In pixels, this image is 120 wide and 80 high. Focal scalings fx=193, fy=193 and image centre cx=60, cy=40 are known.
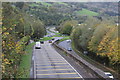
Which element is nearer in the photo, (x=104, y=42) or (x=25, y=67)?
(x=25, y=67)

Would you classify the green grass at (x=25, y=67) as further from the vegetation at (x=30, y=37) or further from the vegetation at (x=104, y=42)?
the vegetation at (x=104, y=42)

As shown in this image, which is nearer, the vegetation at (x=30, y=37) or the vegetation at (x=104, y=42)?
the vegetation at (x=30, y=37)

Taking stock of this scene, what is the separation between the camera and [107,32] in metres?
25.8

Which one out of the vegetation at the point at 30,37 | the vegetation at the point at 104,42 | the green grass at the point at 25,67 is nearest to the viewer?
the vegetation at the point at 30,37

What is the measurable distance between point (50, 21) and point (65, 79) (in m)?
81.8

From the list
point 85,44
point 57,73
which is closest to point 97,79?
point 57,73

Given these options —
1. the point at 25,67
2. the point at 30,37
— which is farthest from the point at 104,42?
the point at 25,67

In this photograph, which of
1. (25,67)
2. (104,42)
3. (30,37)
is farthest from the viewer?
(104,42)

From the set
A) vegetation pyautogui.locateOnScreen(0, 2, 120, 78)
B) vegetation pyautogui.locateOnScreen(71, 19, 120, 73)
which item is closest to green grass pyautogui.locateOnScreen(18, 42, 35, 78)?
vegetation pyautogui.locateOnScreen(0, 2, 120, 78)

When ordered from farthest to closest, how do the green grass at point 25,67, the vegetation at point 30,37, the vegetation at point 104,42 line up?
1. the vegetation at point 104,42
2. the green grass at point 25,67
3. the vegetation at point 30,37

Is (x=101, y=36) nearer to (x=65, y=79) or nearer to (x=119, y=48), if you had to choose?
(x=119, y=48)

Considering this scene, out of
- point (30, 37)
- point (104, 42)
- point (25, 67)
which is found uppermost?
point (30, 37)

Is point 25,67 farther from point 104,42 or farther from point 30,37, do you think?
point 104,42

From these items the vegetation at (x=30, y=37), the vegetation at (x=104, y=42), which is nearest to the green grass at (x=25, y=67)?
the vegetation at (x=30, y=37)
